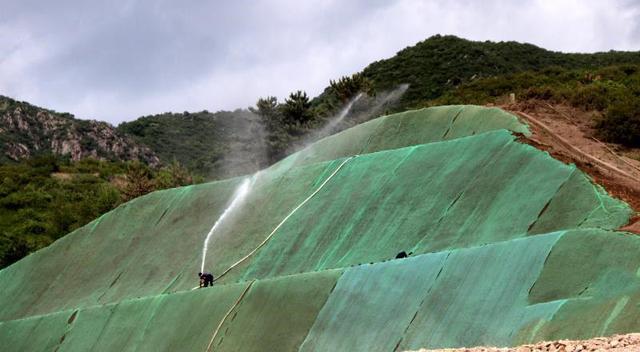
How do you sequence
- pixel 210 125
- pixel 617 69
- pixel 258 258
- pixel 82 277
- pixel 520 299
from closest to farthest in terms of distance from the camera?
pixel 520 299
pixel 258 258
pixel 82 277
pixel 617 69
pixel 210 125

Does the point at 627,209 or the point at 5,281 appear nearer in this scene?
the point at 627,209

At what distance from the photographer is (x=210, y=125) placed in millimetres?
77062

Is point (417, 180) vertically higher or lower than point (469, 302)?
higher

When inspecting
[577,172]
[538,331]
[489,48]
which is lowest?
[538,331]

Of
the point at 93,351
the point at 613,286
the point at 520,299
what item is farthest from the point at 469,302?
the point at 93,351

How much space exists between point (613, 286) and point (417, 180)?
22.0 feet

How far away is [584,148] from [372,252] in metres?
6.79

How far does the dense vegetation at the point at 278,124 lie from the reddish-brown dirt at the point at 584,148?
0.62 m

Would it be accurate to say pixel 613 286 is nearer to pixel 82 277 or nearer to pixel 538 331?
pixel 538 331

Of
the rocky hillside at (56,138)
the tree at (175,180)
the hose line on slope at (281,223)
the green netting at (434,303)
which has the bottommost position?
the green netting at (434,303)

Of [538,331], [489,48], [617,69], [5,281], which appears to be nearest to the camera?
[538,331]

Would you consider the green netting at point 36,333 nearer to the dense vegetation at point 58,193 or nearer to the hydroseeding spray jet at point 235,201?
the hydroseeding spray jet at point 235,201

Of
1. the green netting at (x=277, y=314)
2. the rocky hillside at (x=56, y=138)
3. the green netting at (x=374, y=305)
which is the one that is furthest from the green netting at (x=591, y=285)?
the rocky hillside at (x=56, y=138)

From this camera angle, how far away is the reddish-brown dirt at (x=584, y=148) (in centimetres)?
1470
